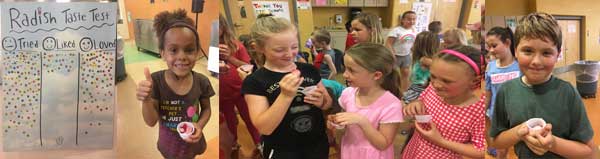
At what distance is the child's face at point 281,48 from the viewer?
1.73m

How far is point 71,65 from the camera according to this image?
6.79ft

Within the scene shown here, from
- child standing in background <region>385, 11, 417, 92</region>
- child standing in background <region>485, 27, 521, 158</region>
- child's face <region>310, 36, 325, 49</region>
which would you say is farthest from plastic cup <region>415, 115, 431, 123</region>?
child's face <region>310, 36, 325, 49</region>

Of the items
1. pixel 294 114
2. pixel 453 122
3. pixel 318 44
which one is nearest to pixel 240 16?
pixel 318 44

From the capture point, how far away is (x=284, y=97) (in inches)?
68.3

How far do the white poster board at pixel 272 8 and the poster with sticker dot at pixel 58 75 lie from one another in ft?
2.03

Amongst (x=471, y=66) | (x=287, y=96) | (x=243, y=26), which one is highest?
(x=243, y=26)

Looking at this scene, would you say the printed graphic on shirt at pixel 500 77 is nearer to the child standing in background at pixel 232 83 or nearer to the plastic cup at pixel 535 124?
the plastic cup at pixel 535 124

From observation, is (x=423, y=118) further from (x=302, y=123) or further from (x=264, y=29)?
(x=264, y=29)

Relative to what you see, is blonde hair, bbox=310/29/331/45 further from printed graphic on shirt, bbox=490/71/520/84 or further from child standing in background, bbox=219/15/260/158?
printed graphic on shirt, bbox=490/71/520/84

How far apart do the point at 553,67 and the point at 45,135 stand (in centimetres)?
201

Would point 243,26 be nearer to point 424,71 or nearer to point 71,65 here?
point 424,71

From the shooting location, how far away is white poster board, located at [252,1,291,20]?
5.83ft

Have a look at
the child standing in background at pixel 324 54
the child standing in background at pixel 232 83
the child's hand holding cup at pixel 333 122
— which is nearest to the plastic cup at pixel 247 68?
the child standing in background at pixel 232 83

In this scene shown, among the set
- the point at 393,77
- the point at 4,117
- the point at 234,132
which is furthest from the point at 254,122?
the point at 4,117
